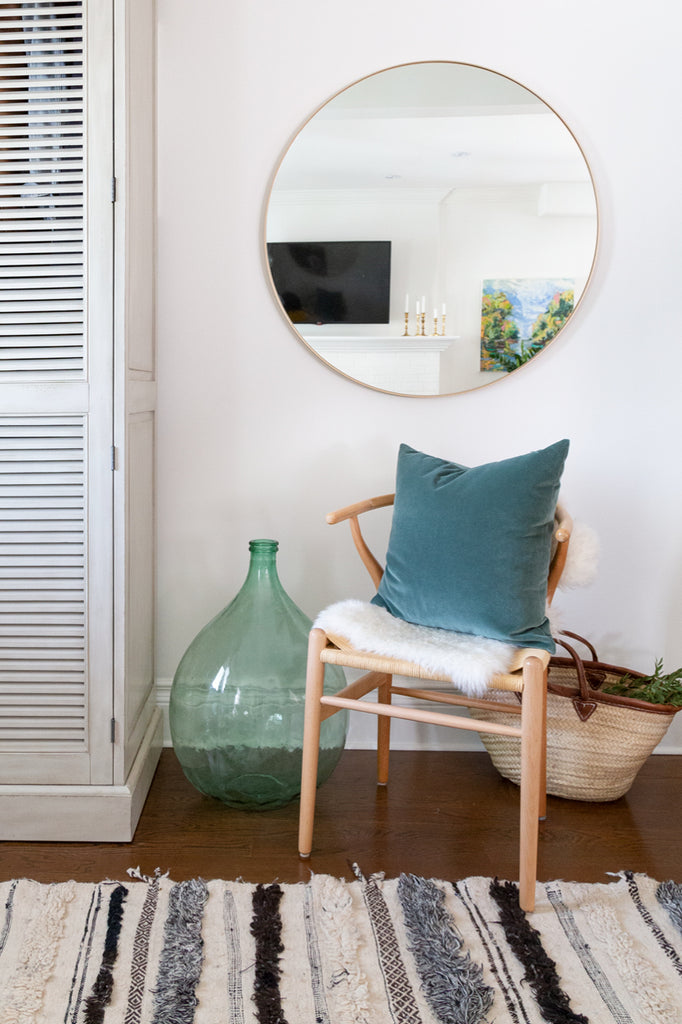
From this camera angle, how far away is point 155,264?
242 centimetres

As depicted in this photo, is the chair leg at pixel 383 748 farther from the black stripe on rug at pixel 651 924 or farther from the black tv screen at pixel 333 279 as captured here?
the black tv screen at pixel 333 279

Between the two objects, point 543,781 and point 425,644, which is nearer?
point 425,644

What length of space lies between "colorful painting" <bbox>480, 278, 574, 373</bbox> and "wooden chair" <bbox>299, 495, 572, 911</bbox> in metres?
0.52

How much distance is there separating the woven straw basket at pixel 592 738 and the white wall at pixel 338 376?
1.31 feet

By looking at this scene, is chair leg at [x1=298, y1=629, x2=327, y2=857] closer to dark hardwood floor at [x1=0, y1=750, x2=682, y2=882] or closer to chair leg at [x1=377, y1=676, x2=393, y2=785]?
dark hardwood floor at [x1=0, y1=750, x2=682, y2=882]

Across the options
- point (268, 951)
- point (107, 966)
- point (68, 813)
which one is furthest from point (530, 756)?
point (68, 813)

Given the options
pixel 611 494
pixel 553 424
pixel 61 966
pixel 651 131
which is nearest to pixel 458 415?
pixel 553 424

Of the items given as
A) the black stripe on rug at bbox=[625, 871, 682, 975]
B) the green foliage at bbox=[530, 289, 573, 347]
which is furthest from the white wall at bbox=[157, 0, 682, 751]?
the black stripe on rug at bbox=[625, 871, 682, 975]

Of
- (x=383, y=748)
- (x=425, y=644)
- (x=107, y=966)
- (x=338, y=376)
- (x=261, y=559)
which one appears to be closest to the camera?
(x=107, y=966)

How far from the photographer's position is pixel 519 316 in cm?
241

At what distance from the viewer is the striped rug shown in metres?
1.48

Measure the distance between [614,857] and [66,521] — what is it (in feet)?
4.60

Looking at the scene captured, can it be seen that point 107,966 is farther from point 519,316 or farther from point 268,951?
point 519,316

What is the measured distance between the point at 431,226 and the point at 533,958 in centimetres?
172
